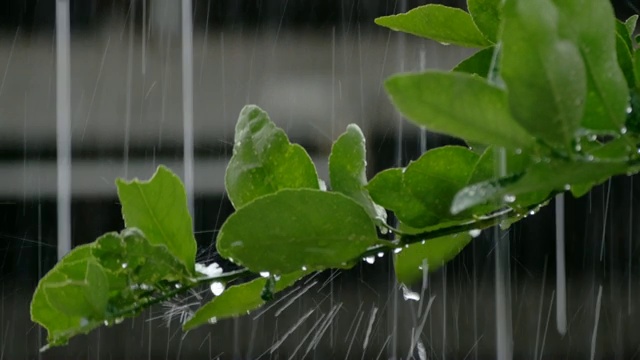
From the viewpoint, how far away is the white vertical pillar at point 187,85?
2.87m

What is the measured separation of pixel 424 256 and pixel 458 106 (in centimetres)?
8

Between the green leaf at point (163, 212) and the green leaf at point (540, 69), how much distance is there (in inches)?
2.6

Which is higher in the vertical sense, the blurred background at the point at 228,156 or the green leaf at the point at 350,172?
the green leaf at the point at 350,172

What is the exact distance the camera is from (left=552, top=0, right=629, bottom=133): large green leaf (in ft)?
0.35

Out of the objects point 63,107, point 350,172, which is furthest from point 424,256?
point 63,107

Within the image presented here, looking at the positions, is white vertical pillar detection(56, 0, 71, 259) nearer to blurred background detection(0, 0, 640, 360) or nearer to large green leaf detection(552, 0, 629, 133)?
blurred background detection(0, 0, 640, 360)

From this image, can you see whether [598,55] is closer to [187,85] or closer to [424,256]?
[424,256]

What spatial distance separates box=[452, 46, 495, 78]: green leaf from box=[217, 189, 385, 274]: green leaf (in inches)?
1.9

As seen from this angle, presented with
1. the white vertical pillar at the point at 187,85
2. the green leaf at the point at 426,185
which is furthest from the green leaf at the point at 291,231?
the white vertical pillar at the point at 187,85

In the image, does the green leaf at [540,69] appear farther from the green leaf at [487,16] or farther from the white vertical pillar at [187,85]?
the white vertical pillar at [187,85]

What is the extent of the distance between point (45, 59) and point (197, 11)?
1.93 ft

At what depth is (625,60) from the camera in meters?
0.14

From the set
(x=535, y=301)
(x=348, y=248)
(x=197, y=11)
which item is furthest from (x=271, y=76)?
(x=348, y=248)

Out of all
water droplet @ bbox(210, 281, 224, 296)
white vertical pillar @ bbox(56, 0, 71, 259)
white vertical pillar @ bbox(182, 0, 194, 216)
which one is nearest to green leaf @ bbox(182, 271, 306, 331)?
water droplet @ bbox(210, 281, 224, 296)
